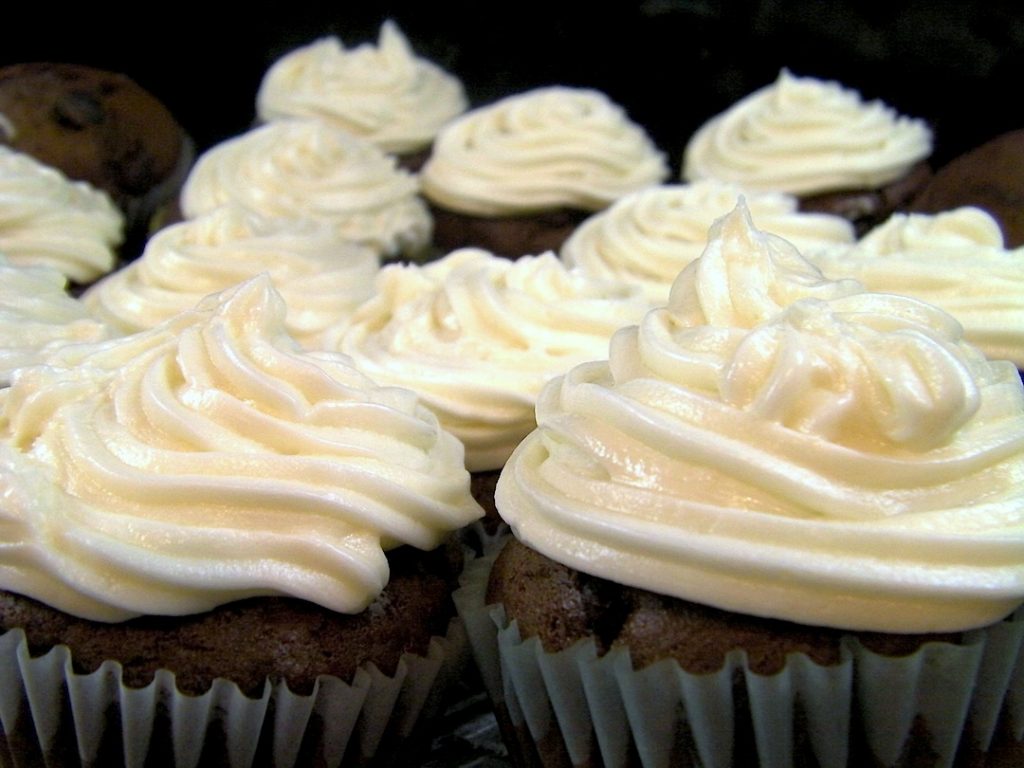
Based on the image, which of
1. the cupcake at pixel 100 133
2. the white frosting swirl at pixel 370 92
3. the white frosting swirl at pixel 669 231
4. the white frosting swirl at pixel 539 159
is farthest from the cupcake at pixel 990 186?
the cupcake at pixel 100 133

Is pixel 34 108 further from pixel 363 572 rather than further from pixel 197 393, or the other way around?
pixel 363 572

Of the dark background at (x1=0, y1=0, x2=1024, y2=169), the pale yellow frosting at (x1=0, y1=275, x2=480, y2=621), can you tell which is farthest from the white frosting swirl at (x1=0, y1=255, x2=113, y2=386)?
the dark background at (x1=0, y1=0, x2=1024, y2=169)

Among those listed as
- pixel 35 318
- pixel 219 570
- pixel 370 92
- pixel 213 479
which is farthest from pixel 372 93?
pixel 219 570

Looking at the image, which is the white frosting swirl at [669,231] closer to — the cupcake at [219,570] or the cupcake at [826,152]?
the cupcake at [826,152]

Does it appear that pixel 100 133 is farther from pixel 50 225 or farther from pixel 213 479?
pixel 213 479

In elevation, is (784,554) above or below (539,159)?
above

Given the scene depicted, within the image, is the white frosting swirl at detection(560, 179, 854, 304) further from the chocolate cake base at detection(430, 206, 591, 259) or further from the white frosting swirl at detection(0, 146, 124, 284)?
the white frosting swirl at detection(0, 146, 124, 284)
